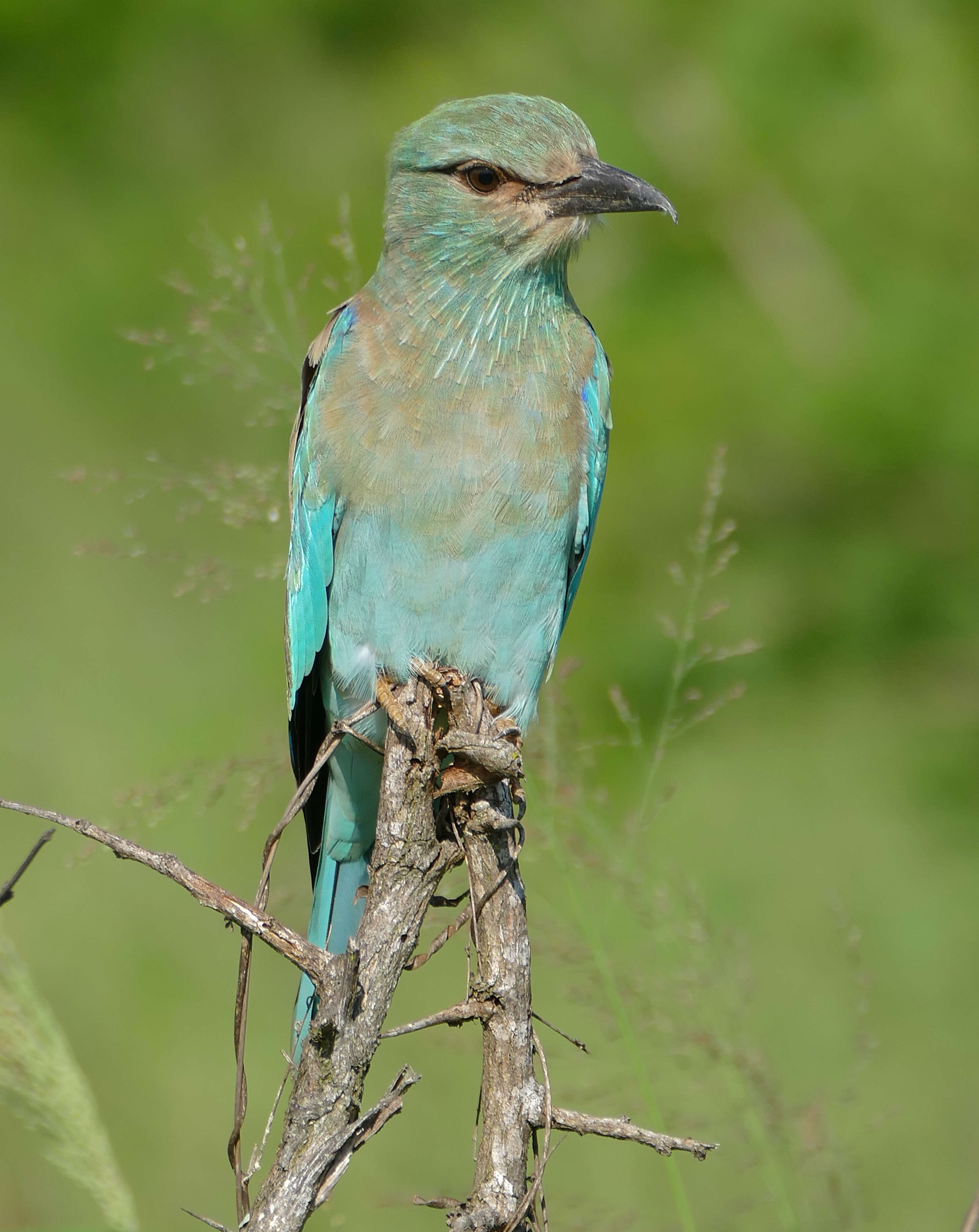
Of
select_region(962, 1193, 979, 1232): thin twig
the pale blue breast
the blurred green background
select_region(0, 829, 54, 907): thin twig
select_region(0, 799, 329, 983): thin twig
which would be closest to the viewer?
select_region(0, 829, 54, 907): thin twig

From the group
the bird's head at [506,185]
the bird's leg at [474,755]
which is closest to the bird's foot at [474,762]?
the bird's leg at [474,755]

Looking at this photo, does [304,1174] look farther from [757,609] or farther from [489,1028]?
[757,609]

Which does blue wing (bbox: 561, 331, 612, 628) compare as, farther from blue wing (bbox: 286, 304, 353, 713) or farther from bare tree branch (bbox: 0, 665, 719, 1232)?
bare tree branch (bbox: 0, 665, 719, 1232)

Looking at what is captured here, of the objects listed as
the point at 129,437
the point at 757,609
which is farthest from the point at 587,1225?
the point at 129,437

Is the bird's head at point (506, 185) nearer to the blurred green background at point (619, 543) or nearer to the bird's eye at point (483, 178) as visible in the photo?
the bird's eye at point (483, 178)

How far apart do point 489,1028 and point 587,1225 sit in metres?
0.91

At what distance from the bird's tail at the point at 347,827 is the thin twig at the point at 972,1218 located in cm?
127

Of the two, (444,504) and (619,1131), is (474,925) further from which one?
(444,504)

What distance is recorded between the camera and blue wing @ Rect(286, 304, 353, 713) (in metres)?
2.70

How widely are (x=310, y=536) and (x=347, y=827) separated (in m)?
0.59

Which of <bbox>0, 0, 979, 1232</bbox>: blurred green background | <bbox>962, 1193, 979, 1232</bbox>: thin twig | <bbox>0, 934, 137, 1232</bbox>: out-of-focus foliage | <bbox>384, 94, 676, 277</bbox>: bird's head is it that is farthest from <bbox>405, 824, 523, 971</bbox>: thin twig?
<bbox>384, 94, 676, 277</bbox>: bird's head

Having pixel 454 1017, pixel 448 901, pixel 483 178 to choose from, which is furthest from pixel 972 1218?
pixel 483 178

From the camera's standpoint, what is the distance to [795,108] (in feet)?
22.4

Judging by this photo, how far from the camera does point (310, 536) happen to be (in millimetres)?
2736
